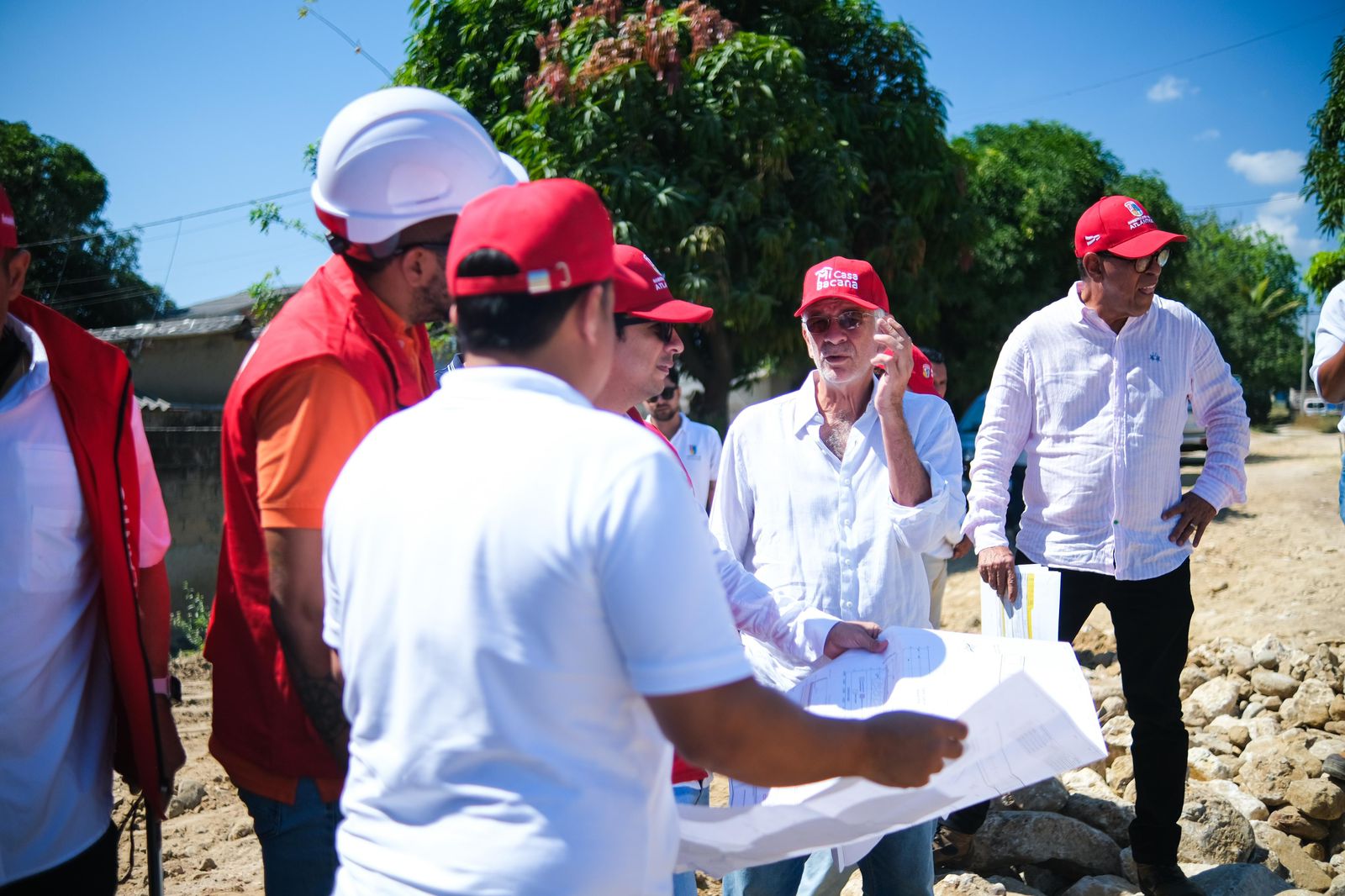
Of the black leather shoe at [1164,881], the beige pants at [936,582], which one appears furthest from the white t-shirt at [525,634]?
the beige pants at [936,582]

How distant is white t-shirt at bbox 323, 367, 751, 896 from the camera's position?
1.24m

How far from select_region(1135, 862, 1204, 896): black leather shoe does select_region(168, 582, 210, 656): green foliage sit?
8.22 meters

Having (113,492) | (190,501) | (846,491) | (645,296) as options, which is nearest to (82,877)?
(113,492)

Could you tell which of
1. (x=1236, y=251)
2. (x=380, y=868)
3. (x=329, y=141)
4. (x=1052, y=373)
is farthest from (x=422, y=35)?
(x=1236, y=251)

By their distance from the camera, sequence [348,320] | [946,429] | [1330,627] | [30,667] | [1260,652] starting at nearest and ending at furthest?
[348,320]
[30,667]
[946,429]
[1260,652]
[1330,627]

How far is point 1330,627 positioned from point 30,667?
27.1 feet

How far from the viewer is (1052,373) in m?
3.88

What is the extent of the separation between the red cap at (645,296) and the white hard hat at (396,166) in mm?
619

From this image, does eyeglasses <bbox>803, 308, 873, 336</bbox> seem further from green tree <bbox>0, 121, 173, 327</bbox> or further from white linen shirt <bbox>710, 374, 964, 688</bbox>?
green tree <bbox>0, 121, 173, 327</bbox>

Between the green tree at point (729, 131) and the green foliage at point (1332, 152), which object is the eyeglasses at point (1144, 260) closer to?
the green tree at point (729, 131)

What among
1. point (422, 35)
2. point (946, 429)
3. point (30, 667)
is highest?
point (422, 35)

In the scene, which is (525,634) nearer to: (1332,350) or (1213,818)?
(1332,350)

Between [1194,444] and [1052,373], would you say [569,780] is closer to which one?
[1052,373]

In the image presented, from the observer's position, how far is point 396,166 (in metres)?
1.88
